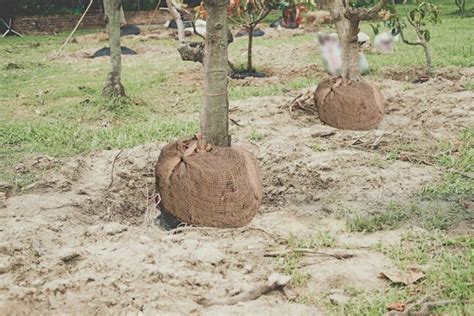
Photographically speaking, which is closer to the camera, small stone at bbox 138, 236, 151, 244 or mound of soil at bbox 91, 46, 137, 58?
small stone at bbox 138, 236, 151, 244

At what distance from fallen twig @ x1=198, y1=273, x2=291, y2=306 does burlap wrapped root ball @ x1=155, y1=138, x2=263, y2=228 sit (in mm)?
877

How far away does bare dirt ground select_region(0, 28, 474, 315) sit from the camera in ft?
8.91

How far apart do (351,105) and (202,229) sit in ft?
9.03

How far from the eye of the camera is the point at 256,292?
2.75m

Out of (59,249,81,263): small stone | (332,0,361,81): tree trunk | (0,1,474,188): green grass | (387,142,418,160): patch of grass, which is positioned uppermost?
(332,0,361,81): tree trunk

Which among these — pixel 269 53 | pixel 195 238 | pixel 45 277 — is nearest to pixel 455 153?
pixel 195 238

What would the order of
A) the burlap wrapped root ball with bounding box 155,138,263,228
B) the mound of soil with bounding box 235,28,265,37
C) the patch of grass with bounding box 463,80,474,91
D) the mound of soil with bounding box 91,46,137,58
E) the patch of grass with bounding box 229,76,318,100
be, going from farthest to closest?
the mound of soil with bounding box 235,28,265,37
the mound of soil with bounding box 91,46,137,58
the patch of grass with bounding box 229,76,318,100
the patch of grass with bounding box 463,80,474,91
the burlap wrapped root ball with bounding box 155,138,263,228

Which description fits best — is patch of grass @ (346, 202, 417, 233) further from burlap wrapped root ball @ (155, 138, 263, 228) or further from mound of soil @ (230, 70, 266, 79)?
mound of soil @ (230, 70, 266, 79)

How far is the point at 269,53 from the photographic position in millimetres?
11445

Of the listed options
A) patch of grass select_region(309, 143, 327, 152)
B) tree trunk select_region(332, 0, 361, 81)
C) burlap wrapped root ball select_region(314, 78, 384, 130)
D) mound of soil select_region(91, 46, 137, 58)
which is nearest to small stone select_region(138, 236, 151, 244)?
patch of grass select_region(309, 143, 327, 152)

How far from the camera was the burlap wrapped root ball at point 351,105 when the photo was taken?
5867 millimetres

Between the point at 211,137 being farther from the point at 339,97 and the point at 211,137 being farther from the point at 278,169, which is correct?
the point at 339,97

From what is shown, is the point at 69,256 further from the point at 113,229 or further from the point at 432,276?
the point at 432,276

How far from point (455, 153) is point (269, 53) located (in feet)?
22.5
